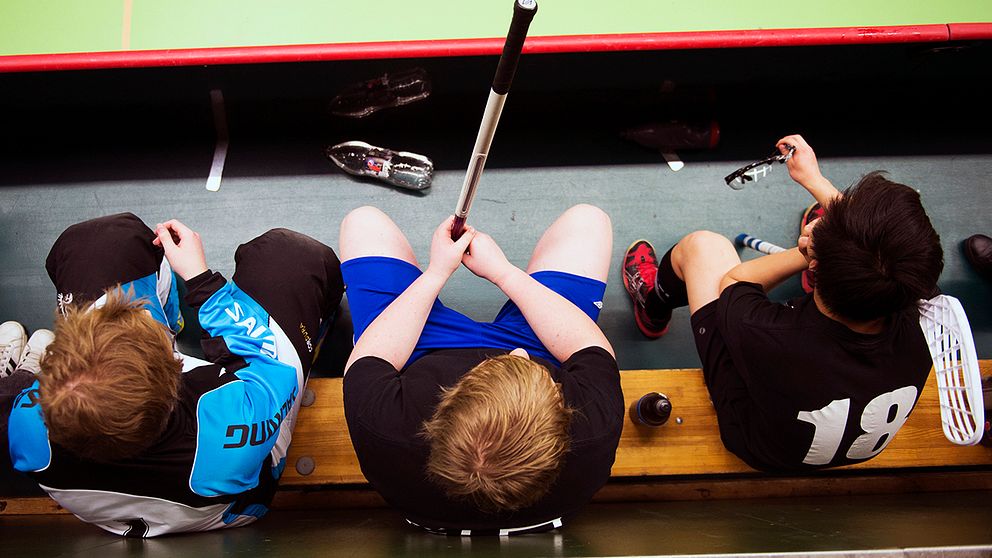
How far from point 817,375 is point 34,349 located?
187 cm

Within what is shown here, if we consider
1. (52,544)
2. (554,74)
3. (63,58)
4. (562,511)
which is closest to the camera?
(562,511)

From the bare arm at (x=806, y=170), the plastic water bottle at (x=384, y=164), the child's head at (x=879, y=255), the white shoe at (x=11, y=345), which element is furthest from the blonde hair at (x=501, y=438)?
the white shoe at (x=11, y=345)

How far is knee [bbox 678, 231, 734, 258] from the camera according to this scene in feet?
5.25

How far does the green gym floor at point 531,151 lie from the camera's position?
6.26 feet

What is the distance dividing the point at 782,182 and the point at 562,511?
1.41 m

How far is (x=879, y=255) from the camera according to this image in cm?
109

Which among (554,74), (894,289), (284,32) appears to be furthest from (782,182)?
(284,32)

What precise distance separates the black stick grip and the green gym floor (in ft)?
3.19

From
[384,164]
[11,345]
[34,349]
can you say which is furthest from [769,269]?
[11,345]

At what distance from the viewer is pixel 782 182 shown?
207 cm

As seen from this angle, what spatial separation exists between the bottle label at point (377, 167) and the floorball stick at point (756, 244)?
1.08 m

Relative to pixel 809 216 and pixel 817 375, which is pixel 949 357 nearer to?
pixel 817 375

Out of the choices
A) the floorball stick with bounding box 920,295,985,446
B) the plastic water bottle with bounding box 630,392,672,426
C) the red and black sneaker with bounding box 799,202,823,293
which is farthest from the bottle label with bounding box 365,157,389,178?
the floorball stick with bounding box 920,295,985,446

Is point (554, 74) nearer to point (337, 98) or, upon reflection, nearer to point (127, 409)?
point (337, 98)
